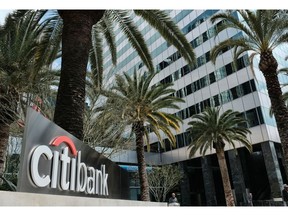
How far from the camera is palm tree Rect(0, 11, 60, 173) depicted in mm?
9945

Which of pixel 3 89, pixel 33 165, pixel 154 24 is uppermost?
pixel 154 24

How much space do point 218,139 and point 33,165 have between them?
22.9 metres

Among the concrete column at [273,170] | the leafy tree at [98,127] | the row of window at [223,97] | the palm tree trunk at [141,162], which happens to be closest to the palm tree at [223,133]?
the concrete column at [273,170]

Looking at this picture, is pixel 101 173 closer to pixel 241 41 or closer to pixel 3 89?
pixel 3 89

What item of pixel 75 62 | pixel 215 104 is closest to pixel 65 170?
pixel 75 62

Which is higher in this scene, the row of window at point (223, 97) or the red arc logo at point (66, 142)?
the row of window at point (223, 97)

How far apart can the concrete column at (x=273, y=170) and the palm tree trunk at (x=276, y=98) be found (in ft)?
47.8

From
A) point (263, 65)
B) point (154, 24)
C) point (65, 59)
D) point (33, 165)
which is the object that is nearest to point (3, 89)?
point (65, 59)

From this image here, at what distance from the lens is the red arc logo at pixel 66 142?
369 cm

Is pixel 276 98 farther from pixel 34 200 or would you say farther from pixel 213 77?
pixel 213 77

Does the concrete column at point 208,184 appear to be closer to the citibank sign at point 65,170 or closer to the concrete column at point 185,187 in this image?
the concrete column at point 185,187

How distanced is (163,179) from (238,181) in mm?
9835

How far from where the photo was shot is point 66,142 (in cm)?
404

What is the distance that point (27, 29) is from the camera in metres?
Answer: 10.6
